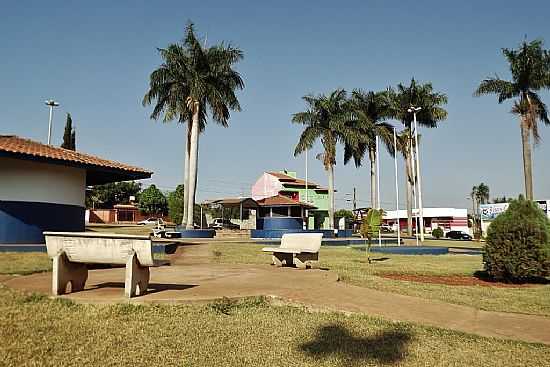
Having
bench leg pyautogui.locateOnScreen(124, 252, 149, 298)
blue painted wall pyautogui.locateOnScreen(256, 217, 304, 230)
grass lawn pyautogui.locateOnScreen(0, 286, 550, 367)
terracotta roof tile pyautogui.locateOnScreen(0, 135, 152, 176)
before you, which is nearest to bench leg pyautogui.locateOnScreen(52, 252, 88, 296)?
grass lawn pyautogui.locateOnScreen(0, 286, 550, 367)

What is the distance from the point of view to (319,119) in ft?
133

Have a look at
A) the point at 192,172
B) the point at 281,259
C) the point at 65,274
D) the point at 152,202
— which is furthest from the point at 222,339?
the point at 152,202

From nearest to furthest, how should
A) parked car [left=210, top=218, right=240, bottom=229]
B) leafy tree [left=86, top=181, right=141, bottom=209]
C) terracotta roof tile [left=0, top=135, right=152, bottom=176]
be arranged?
terracotta roof tile [left=0, top=135, right=152, bottom=176], parked car [left=210, top=218, right=240, bottom=229], leafy tree [left=86, top=181, right=141, bottom=209]

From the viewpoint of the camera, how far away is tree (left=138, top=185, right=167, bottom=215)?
77.3 metres

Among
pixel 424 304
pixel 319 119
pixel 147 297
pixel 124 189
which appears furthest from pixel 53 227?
pixel 124 189

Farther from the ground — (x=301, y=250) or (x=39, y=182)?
(x=39, y=182)

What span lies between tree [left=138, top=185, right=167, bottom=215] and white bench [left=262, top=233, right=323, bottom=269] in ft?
226

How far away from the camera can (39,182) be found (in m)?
15.4

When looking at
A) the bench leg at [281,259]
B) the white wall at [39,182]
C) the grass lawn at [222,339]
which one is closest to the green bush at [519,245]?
the bench leg at [281,259]

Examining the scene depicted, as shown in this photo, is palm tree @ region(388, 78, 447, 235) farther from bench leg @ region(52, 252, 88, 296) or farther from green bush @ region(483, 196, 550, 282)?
bench leg @ region(52, 252, 88, 296)

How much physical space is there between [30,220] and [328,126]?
94.0 feet

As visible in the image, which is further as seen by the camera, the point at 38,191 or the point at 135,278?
the point at 38,191

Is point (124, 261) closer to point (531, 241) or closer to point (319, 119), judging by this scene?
point (531, 241)

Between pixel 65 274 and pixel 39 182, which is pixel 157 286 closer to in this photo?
pixel 65 274
